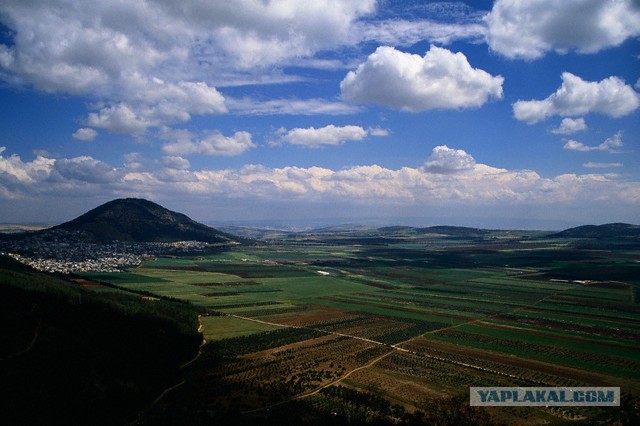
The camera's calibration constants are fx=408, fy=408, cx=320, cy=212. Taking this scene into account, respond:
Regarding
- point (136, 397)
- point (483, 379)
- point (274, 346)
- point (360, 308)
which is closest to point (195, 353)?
point (274, 346)

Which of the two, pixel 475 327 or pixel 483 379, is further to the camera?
pixel 475 327

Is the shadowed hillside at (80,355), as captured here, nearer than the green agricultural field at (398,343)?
Yes

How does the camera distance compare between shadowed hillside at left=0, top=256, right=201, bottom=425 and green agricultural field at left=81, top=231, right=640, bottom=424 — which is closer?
shadowed hillside at left=0, top=256, right=201, bottom=425

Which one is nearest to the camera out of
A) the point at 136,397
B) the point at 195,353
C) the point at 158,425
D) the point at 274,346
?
the point at 158,425

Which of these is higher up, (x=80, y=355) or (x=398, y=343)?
(x=80, y=355)

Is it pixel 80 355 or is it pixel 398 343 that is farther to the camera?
pixel 398 343

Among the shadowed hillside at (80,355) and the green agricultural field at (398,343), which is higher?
the shadowed hillside at (80,355)

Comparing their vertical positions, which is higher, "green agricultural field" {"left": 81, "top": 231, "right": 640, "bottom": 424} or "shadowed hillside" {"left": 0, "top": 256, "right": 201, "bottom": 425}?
"shadowed hillside" {"left": 0, "top": 256, "right": 201, "bottom": 425}

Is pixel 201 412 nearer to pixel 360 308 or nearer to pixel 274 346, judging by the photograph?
pixel 274 346
